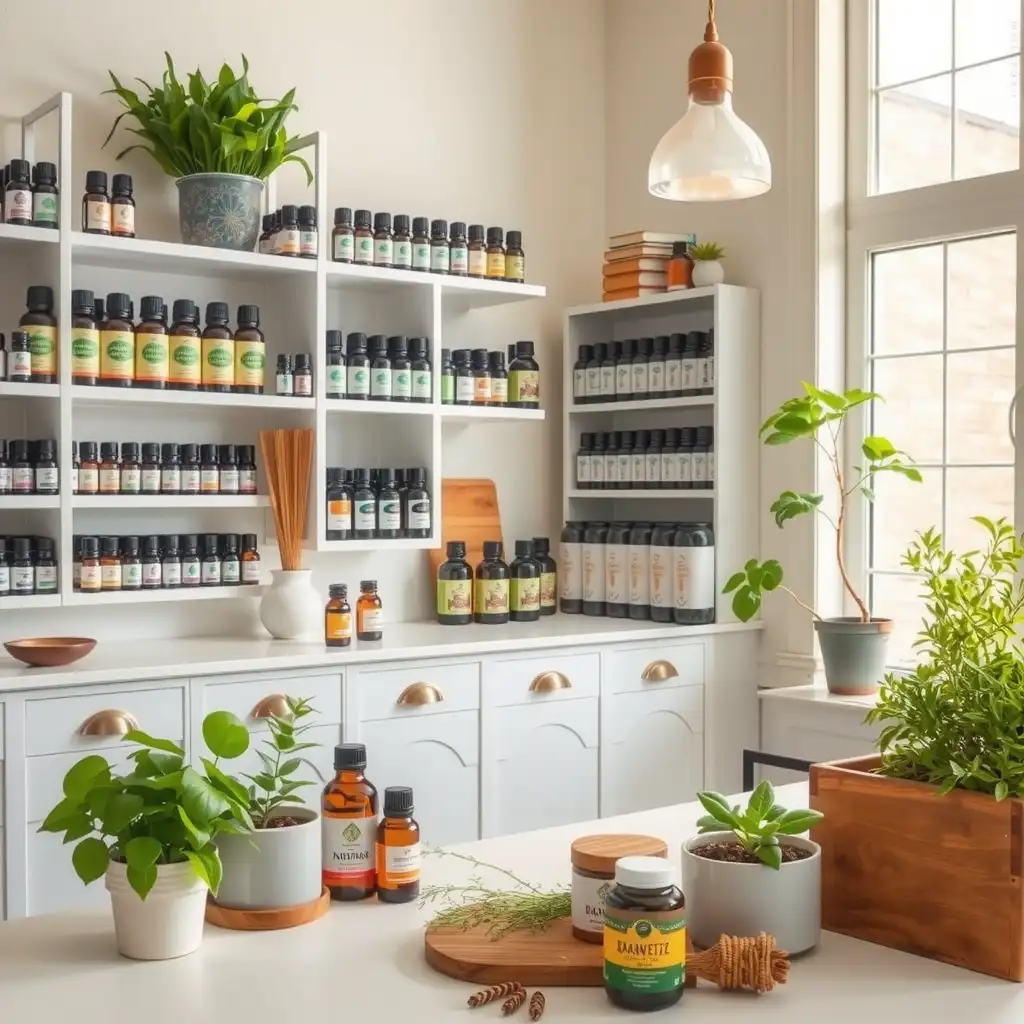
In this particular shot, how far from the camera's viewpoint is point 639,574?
422 cm

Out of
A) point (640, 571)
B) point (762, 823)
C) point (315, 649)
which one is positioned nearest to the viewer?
point (762, 823)

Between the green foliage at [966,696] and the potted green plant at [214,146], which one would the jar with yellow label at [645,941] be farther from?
the potted green plant at [214,146]

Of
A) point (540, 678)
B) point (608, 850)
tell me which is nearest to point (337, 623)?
point (540, 678)

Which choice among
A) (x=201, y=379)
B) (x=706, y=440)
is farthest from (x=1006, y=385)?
(x=201, y=379)

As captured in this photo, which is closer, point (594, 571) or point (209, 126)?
point (209, 126)

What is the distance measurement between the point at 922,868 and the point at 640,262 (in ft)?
10.1

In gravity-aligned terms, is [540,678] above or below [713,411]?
below

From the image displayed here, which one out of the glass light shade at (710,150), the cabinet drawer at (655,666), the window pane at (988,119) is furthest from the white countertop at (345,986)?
the window pane at (988,119)

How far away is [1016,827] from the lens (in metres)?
1.41

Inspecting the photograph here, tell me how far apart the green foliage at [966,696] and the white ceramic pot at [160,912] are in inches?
31.5

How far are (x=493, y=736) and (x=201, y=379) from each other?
4.11 feet

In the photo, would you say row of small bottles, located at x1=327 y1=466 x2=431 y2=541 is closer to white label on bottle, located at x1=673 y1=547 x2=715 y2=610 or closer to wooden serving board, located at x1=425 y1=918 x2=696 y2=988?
white label on bottle, located at x1=673 y1=547 x2=715 y2=610

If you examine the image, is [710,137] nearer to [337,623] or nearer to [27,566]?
[337,623]

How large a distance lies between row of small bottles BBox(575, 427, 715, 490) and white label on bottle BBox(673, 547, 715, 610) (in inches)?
8.8
